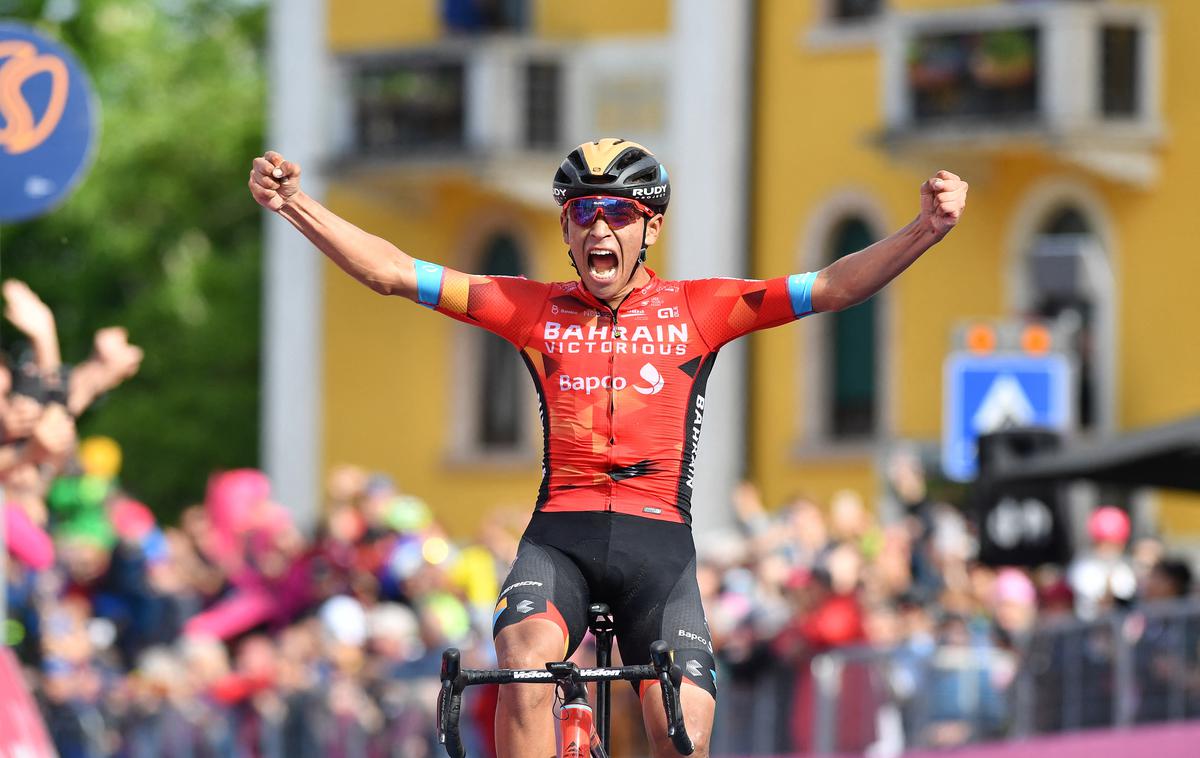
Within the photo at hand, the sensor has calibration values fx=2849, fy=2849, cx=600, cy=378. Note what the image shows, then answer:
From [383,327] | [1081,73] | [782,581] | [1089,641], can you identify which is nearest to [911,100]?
[1081,73]

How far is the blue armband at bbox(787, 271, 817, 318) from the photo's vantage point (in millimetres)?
9320

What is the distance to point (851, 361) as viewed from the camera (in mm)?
31484

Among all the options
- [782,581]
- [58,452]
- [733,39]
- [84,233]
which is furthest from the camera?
[84,233]

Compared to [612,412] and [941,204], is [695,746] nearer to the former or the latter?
[612,412]

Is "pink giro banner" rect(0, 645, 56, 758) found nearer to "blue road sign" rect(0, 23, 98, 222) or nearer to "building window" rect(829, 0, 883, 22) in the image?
"blue road sign" rect(0, 23, 98, 222)

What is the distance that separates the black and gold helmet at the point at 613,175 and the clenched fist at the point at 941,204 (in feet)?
2.73

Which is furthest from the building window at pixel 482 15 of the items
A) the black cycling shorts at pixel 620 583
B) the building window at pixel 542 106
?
the black cycling shorts at pixel 620 583

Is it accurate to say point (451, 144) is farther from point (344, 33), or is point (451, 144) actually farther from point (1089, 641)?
point (1089, 641)

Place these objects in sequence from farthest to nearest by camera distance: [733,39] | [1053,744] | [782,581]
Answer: [733,39] → [782,581] → [1053,744]

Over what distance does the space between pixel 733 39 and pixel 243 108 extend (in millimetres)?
15314

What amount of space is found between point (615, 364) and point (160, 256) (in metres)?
36.9

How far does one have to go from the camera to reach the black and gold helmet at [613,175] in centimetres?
913

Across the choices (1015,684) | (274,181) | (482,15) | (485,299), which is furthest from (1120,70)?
(274,181)

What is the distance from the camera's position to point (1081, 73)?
2842 centimetres
